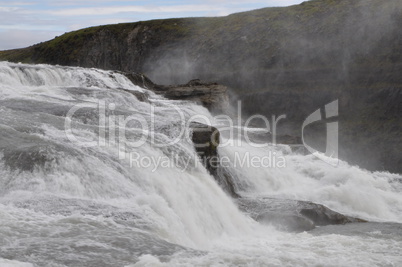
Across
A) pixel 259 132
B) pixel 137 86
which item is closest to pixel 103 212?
pixel 259 132

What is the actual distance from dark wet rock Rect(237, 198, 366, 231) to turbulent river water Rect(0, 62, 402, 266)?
359mm

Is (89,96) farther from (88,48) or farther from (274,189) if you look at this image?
(88,48)

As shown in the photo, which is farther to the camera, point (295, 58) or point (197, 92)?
point (295, 58)

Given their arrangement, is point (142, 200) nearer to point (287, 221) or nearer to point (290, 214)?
point (287, 221)

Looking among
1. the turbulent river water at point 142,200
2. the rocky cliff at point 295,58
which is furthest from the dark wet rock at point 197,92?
the turbulent river water at point 142,200

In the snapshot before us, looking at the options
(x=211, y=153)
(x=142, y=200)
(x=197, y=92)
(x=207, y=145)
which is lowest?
(x=142, y=200)

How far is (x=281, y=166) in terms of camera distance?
2130cm

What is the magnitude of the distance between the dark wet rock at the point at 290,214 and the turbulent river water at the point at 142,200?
359 mm

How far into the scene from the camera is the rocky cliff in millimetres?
39781

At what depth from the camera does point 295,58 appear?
46844 millimetres

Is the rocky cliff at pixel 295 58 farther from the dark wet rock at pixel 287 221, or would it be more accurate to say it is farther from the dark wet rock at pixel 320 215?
the dark wet rock at pixel 287 221

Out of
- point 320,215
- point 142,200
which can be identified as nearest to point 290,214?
point 320,215

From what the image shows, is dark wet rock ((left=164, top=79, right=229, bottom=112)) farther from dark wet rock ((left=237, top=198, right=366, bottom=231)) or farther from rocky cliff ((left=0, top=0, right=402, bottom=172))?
dark wet rock ((left=237, top=198, right=366, bottom=231))

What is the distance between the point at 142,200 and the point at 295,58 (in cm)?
3726
